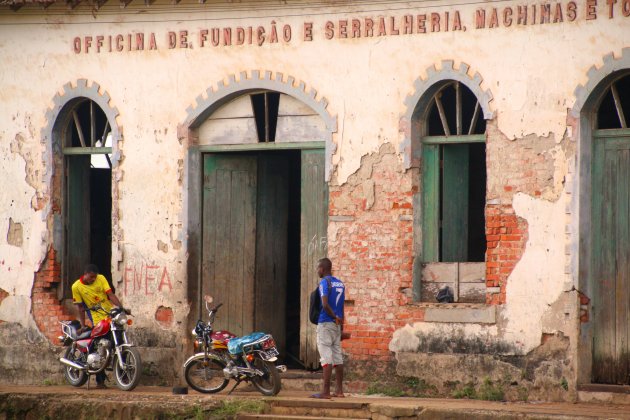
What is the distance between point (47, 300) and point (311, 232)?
4020mm

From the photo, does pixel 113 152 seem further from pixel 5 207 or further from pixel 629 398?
pixel 629 398

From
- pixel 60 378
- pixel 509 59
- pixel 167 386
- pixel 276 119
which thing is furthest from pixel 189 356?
pixel 509 59

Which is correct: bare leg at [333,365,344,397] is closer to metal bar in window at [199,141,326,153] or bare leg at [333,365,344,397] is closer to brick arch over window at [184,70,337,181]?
brick arch over window at [184,70,337,181]

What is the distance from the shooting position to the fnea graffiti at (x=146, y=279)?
17.5m

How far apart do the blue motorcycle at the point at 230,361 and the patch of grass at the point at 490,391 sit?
2.34 metres

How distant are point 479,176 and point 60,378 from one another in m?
6.32

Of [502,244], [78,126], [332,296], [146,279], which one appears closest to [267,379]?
[332,296]

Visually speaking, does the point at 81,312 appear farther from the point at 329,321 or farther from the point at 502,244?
the point at 502,244

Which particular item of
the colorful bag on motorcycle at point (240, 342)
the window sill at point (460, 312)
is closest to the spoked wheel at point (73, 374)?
the colorful bag on motorcycle at point (240, 342)

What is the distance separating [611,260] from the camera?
14.9m

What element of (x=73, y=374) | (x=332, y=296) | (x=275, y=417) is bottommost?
(x=275, y=417)

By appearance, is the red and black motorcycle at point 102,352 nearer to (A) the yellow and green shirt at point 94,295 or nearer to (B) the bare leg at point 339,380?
(A) the yellow and green shirt at point 94,295

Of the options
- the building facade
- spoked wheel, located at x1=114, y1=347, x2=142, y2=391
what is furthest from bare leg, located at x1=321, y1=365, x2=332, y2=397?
spoked wheel, located at x1=114, y1=347, x2=142, y2=391

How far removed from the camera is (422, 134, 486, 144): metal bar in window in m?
15.7
